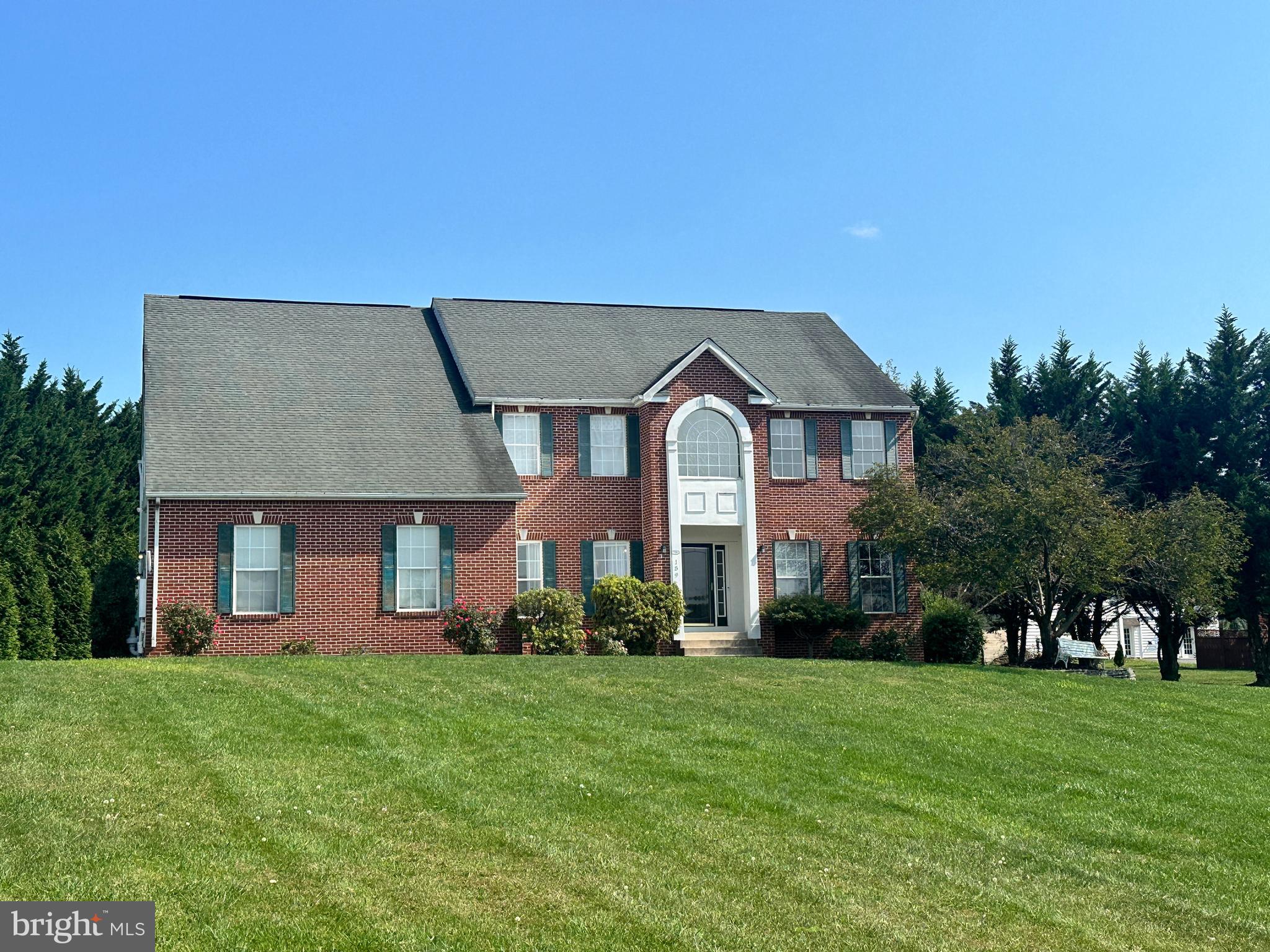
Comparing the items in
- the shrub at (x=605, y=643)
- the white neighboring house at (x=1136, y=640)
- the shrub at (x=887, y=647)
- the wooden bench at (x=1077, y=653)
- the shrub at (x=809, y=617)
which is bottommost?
the white neighboring house at (x=1136, y=640)

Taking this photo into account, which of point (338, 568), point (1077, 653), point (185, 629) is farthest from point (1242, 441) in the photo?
point (185, 629)

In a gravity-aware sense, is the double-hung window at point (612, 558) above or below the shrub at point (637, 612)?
above

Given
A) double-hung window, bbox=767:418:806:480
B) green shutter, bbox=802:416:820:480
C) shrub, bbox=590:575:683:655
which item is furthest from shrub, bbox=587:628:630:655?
green shutter, bbox=802:416:820:480

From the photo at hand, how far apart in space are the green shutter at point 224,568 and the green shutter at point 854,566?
44.0 ft

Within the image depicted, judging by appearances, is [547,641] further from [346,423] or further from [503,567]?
[346,423]

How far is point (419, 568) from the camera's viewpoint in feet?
82.0

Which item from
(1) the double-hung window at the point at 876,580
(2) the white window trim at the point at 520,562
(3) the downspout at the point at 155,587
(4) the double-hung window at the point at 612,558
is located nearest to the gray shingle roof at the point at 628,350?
(2) the white window trim at the point at 520,562

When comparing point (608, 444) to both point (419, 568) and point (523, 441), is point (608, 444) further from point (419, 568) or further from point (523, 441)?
point (419, 568)

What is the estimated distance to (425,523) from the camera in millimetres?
25047

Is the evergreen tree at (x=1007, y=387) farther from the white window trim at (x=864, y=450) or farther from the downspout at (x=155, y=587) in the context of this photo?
the downspout at (x=155, y=587)

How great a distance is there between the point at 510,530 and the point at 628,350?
6.57m

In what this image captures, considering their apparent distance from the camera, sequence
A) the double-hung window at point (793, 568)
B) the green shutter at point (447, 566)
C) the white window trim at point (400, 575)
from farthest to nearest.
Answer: the double-hung window at point (793, 568) < the green shutter at point (447, 566) < the white window trim at point (400, 575)

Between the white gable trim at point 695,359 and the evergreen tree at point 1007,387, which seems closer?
the white gable trim at point 695,359

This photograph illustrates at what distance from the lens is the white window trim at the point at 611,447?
27.5m
